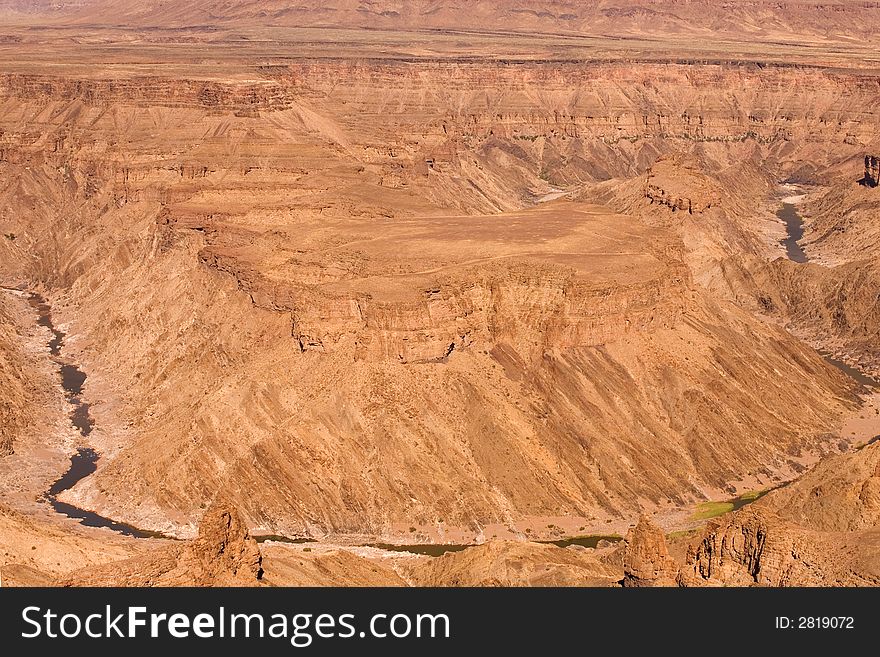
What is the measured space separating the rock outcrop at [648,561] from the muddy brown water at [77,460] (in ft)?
117

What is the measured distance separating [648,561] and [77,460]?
5223 cm

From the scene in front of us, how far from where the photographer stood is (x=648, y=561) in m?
54.5

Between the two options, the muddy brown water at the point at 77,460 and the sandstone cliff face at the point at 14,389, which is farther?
the sandstone cliff face at the point at 14,389

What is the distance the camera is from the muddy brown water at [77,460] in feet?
265

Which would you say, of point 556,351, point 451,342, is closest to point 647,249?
point 556,351

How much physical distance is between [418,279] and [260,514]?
23.1m

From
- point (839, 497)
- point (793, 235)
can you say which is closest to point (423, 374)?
point (839, 497)

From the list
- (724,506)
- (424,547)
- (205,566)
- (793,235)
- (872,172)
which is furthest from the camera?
(872,172)

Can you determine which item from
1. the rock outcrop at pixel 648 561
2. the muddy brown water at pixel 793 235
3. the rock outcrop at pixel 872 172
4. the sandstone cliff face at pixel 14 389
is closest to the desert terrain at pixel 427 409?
the rock outcrop at pixel 648 561

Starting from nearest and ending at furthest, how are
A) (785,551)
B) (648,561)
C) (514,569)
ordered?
1. (785,551)
2. (648,561)
3. (514,569)

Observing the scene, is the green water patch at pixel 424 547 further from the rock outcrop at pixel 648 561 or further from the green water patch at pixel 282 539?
the rock outcrop at pixel 648 561

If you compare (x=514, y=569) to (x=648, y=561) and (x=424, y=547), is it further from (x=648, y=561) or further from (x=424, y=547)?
(x=424, y=547)

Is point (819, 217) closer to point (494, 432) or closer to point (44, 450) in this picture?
point (494, 432)

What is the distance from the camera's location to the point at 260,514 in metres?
80.6
